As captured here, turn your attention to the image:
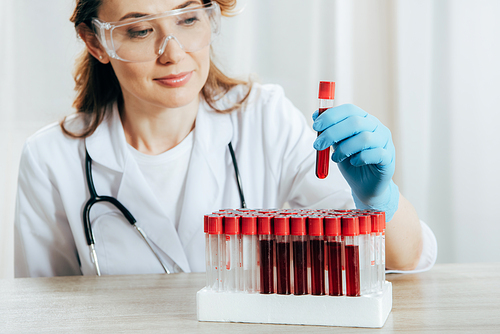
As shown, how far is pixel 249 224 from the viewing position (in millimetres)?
691

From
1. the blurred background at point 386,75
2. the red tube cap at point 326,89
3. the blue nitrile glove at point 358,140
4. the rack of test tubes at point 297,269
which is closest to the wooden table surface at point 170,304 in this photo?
the rack of test tubes at point 297,269

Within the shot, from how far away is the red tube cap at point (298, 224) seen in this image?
2.20 feet

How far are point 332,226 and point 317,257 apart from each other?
0.06 metres

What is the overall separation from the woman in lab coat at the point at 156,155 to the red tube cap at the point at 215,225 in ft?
1.67

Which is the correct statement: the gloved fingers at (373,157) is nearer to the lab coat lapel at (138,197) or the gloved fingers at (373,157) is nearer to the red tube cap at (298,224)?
the red tube cap at (298,224)

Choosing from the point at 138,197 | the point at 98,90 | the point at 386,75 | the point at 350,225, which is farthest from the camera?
the point at 386,75

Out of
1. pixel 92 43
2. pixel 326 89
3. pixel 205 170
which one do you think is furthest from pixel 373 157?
pixel 92 43

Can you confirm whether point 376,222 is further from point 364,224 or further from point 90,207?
point 90,207

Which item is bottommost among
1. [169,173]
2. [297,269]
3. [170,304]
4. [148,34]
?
[170,304]

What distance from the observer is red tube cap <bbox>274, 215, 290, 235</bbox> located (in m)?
0.68

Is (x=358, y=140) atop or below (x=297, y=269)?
atop

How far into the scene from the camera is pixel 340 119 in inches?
30.3

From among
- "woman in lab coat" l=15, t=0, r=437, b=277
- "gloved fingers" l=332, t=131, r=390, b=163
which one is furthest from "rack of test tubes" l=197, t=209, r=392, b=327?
"woman in lab coat" l=15, t=0, r=437, b=277

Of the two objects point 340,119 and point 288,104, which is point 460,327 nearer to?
point 340,119
